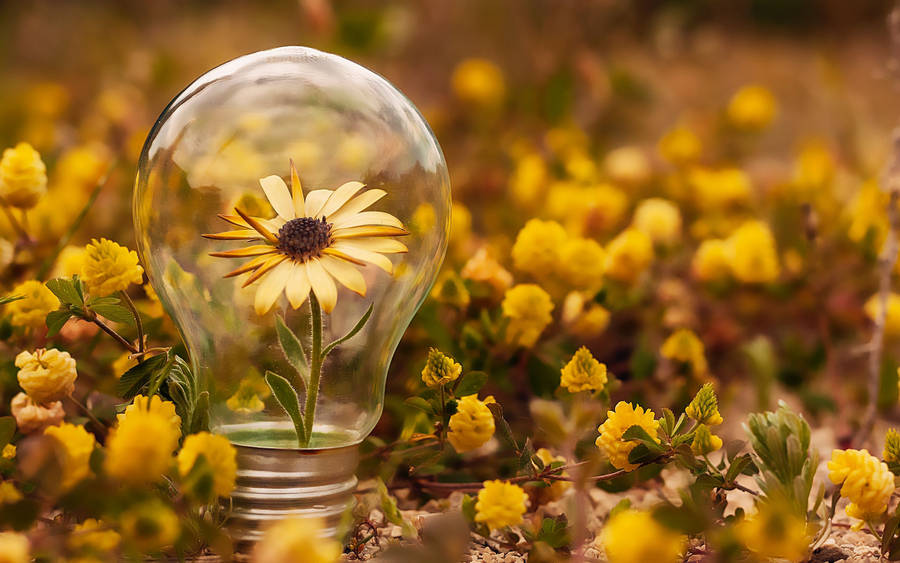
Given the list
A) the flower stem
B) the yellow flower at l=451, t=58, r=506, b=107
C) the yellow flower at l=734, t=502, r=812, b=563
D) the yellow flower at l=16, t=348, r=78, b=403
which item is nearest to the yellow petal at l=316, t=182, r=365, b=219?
the flower stem

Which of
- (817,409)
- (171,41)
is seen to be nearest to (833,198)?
(817,409)

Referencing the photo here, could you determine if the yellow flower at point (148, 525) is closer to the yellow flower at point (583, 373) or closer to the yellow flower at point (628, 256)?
the yellow flower at point (583, 373)

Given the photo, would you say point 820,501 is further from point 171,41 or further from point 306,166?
point 171,41

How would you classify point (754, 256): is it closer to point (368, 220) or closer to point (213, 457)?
point (368, 220)

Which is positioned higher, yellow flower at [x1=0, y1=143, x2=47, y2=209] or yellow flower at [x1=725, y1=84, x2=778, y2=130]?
yellow flower at [x1=725, y1=84, x2=778, y2=130]

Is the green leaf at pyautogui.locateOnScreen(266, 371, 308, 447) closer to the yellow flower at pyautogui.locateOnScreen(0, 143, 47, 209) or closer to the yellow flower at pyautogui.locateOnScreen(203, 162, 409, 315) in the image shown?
the yellow flower at pyautogui.locateOnScreen(203, 162, 409, 315)

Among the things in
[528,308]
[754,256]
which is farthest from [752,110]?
[528,308]
